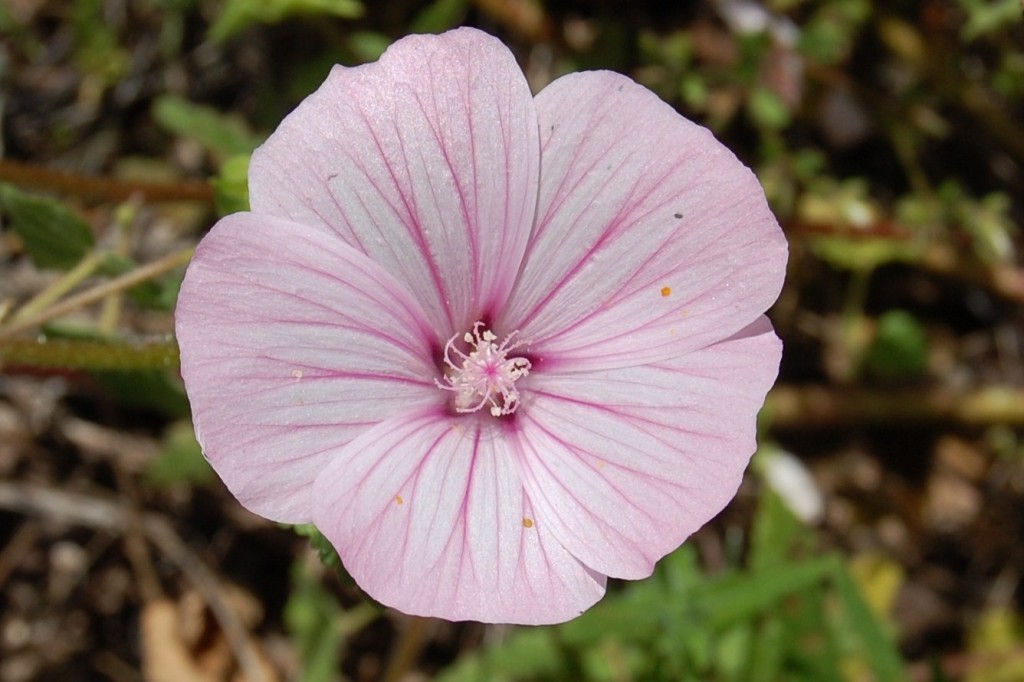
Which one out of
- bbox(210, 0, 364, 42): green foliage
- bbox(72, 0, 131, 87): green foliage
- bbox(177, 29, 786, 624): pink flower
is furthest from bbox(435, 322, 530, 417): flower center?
bbox(72, 0, 131, 87): green foliage

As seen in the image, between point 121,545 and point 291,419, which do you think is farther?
point 121,545

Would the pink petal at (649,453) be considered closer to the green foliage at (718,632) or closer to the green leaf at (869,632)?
the green foliage at (718,632)

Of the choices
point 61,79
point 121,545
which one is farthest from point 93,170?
point 121,545

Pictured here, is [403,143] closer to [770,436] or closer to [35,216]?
[35,216]

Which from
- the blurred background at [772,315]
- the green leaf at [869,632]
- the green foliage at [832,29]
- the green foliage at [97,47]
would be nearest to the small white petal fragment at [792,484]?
the blurred background at [772,315]

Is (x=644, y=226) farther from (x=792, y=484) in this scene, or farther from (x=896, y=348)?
(x=896, y=348)

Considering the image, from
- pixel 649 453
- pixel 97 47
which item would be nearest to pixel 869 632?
pixel 649 453
